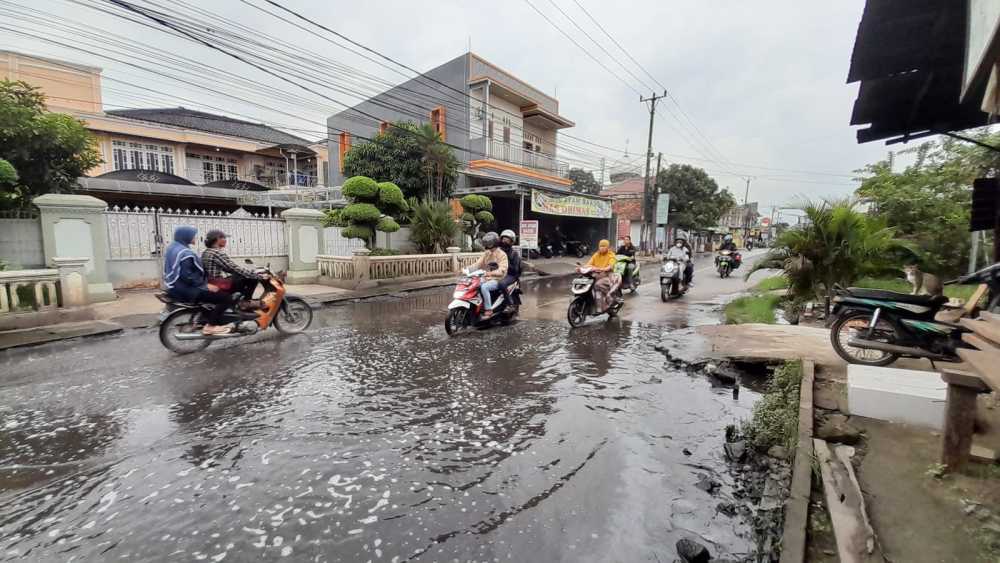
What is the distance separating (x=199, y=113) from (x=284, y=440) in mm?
35271

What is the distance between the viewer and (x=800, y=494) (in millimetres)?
2307

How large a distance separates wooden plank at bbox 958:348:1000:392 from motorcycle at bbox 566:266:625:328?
193 inches

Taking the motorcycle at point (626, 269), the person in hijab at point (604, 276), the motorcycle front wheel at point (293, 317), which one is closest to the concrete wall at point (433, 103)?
the motorcycle at point (626, 269)

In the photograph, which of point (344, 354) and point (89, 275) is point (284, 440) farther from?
Answer: point (89, 275)

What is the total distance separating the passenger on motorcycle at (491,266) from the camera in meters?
6.97

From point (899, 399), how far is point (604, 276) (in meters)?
4.78

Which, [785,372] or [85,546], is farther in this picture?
[785,372]

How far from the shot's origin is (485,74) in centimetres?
2061

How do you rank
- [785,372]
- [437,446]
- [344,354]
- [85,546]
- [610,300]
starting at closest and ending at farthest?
[85,546]
[437,446]
[785,372]
[344,354]
[610,300]

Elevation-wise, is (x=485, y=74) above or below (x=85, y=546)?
above

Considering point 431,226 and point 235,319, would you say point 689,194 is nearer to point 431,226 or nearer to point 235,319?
point 431,226

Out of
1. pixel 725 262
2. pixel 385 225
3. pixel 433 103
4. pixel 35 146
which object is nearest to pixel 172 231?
pixel 35 146

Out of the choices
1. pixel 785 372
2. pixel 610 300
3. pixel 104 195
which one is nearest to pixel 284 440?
pixel 785 372

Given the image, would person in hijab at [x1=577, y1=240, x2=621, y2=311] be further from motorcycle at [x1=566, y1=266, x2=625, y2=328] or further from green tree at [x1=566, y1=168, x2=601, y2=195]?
green tree at [x1=566, y1=168, x2=601, y2=195]
